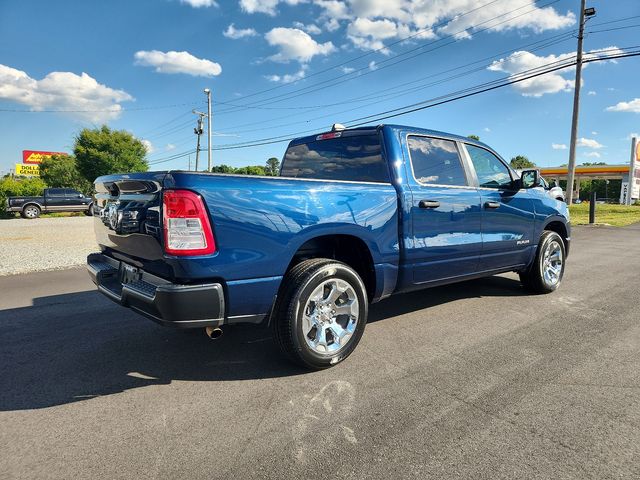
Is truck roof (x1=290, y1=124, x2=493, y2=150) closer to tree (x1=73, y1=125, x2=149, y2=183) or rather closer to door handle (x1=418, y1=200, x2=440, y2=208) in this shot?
door handle (x1=418, y1=200, x2=440, y2=208)

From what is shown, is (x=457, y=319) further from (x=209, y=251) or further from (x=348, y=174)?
(x=209, y=251)

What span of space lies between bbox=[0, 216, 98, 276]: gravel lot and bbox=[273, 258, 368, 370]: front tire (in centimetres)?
678

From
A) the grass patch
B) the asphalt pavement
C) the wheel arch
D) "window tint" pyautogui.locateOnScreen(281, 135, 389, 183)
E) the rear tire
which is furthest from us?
the rear tire

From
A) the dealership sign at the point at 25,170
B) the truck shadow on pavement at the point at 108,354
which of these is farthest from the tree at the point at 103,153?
the dealership sign at the point at 25,170

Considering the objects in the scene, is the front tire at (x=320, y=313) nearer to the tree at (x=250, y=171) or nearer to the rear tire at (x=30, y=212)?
the tree at (x=250, y=171)

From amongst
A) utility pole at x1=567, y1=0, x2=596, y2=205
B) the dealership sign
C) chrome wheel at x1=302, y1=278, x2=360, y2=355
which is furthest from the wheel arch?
the dealership sign

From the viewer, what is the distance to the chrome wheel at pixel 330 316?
10.3ft

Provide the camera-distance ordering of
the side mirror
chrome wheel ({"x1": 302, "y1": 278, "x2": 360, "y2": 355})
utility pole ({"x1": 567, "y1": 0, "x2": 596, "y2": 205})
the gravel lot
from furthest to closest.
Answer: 1. utility pole ({"x1": 567, "y1": 0, "x2": 596, "y2": 205})
2. the gravel lot
3. the side mirror
4. chrome wheel ({"x1": 302, "y1": 278, "x2": 360, "y2": 355})

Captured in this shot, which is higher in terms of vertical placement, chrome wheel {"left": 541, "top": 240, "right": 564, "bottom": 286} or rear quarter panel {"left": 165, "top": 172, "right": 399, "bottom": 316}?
rear quarter panel {"left": 165, "top": 172, "right": 399, "bottom": 316}

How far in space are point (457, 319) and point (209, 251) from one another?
9.53 feet

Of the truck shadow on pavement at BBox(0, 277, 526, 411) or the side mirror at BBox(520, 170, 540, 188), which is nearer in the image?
the truck shadow on pavement at BBox(0, 277, 526, 411)

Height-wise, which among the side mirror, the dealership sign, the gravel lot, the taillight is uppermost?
the dealership sign

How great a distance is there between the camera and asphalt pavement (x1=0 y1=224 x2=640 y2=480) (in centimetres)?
215

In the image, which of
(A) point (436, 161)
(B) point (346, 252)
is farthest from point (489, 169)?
(B) point (346, 252)
